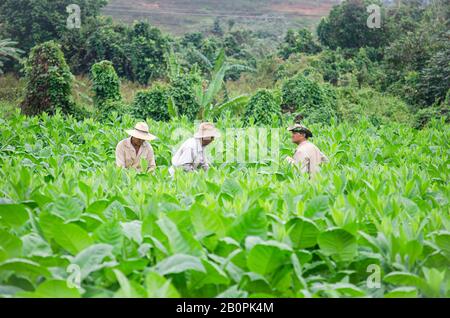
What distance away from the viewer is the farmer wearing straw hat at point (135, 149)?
7.36 meters

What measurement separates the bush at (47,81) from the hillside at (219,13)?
843 inches

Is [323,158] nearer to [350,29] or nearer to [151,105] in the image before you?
[151,105]

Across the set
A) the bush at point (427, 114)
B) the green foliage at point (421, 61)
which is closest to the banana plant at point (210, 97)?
the bush at point (427, 114)

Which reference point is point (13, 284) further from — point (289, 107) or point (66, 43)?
point (66, 43)

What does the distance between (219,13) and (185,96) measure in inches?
1006

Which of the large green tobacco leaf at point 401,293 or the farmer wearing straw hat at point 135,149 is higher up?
the large green tobacco leaf at point 401,293

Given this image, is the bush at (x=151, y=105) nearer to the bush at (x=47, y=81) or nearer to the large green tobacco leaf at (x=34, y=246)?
the bush at (x=47, y=81)

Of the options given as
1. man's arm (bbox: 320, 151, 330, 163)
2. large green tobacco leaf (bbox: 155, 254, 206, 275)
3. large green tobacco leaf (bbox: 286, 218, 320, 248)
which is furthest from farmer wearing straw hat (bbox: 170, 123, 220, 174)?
large green tobacco leaf (bbox: 155, 254, 206, 275)

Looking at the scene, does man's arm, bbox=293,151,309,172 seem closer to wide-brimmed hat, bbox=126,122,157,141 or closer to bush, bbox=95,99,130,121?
wide-brimmed hat, bbox=126,122,157,141

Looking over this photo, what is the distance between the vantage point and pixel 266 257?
2672 millimetres

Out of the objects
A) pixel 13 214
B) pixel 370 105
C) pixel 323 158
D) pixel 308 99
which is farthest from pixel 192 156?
pixel 370 105

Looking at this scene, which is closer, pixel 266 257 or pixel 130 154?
pixel 266 257
